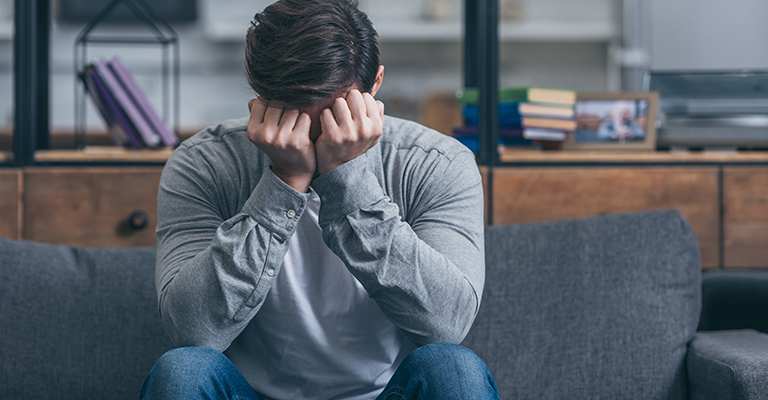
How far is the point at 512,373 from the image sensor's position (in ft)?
3.79

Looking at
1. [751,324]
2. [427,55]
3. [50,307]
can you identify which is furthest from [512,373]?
[427,55]

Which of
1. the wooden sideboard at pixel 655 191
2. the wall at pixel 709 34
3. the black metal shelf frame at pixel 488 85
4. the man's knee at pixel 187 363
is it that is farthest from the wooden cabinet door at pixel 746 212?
the wall at pixel 709 34

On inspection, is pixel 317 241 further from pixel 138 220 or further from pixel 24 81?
pixel 24 81

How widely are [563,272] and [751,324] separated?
0.41m

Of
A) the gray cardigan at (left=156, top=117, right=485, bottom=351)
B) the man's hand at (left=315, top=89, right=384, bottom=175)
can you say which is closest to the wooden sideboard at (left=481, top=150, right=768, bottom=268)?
the gray cardigan at (left=156, top=117, right=485, bottom=351)

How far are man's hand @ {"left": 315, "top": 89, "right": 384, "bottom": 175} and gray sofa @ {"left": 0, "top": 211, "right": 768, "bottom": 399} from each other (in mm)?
475

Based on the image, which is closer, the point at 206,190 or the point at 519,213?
the point at 206,190

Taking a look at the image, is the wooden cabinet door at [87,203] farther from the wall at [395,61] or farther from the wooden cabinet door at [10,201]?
the wall at [395,61]

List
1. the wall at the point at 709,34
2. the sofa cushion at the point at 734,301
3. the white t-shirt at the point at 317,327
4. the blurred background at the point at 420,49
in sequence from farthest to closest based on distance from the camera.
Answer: the blurred background at the point at 420,49 → the wall at the point at 709,34 → the sofa cushion at the point at 734,301 → the white t-shirt at the point at 317,327

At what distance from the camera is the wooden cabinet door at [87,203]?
132cm

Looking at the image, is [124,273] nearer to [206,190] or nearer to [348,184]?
[206,190]

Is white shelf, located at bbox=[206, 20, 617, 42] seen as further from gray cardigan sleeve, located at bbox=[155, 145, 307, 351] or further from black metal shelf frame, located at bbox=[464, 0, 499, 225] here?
gray cardigan sleeve, located at bbox=[155, 145, 307, 351]

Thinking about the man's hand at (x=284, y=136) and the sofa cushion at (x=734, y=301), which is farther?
the sofa cushion at (x=734, y=301)

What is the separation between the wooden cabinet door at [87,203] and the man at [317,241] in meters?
0.38
